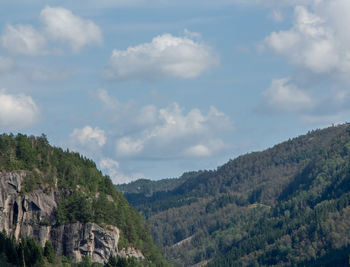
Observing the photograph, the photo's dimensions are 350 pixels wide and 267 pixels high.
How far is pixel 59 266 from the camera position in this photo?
656ft

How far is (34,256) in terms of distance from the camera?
187125 millimetres

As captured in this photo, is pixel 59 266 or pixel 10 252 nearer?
pixel 10 252

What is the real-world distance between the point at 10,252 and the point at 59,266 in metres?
20.2

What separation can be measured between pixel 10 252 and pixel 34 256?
21.8 ft

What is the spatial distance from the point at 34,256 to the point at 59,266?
1420 centimetres

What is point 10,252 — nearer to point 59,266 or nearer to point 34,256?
point 34,256

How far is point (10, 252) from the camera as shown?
183 meters

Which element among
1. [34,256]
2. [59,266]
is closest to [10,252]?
[34,256]

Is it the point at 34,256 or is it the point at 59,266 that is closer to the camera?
the point at 34,256
